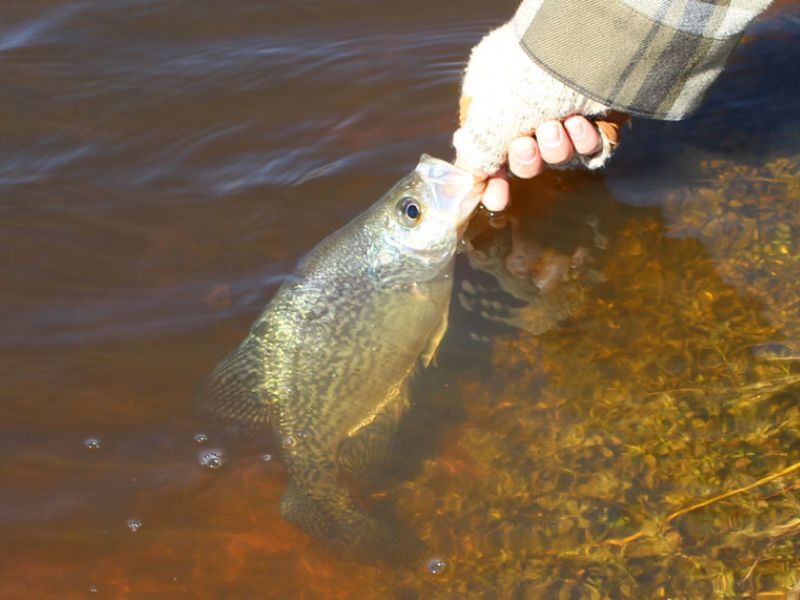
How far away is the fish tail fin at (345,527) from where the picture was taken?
12.9ft

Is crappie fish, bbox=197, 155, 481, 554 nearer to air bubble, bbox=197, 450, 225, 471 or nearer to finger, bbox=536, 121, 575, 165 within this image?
air bubble, bbox=197, 450, 225, 471

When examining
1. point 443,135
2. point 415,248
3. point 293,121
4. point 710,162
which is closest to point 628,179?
point 710,162

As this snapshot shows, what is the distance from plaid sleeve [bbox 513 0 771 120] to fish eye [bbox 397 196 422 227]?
3.44 feet

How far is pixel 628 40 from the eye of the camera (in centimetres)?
365

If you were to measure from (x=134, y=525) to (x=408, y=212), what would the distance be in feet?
6.12

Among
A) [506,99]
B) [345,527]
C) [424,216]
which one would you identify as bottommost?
[345,527]

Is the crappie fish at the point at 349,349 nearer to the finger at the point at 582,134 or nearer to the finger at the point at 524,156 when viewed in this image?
the finger at the point at 524,156

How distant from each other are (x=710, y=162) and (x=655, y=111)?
6.16 ft

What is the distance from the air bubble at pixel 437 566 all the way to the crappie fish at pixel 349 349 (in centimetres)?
21

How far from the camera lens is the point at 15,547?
13.0 feet

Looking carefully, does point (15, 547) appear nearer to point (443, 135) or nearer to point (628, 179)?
point (443, 135)

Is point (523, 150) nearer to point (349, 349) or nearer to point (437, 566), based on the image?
point (349, 349)

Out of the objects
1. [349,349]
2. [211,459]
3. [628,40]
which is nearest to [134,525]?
[211,459]

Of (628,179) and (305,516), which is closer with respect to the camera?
(305,516)
